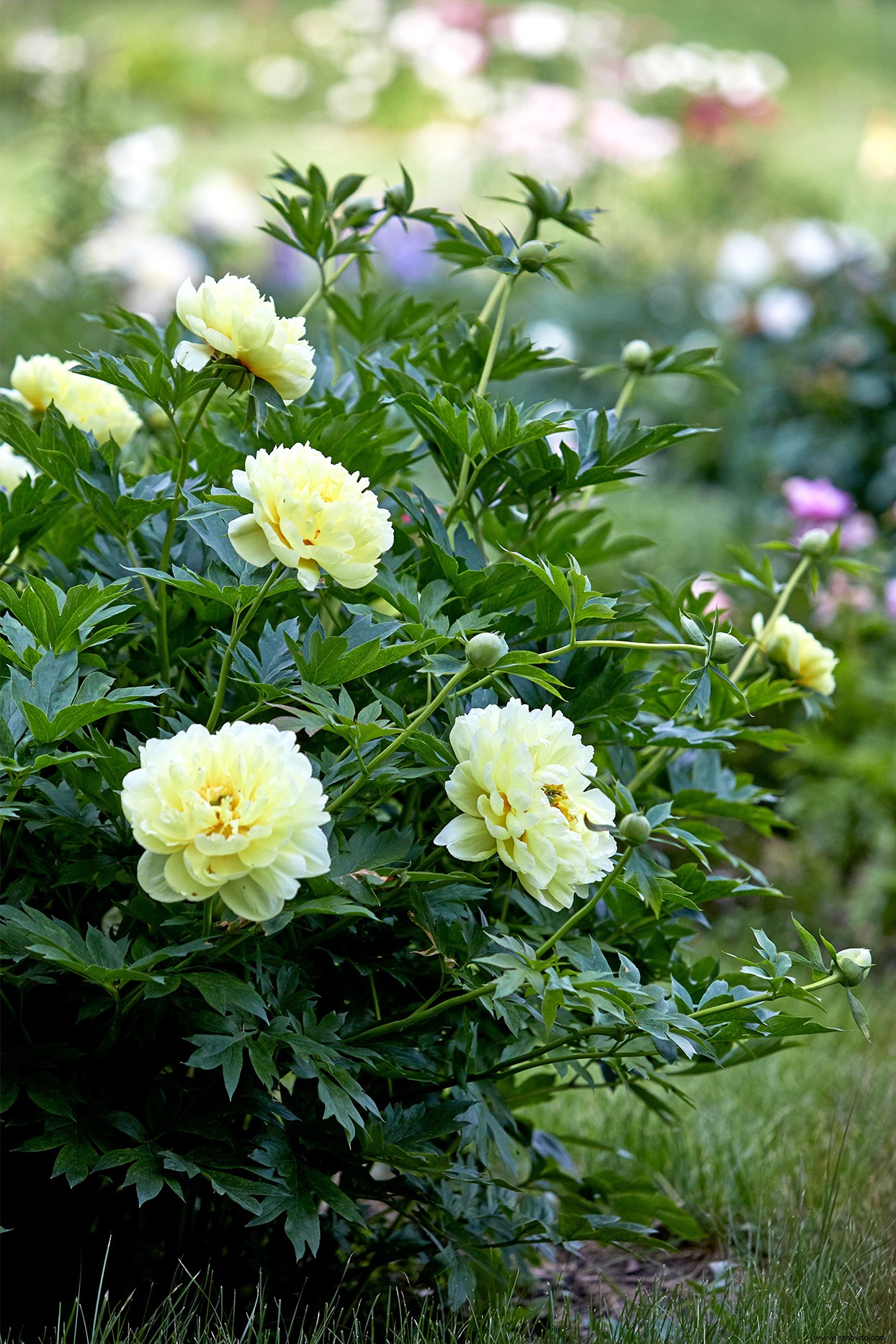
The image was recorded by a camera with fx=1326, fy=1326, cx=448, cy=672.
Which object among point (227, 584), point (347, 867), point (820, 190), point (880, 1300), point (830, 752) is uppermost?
point (227, 584)

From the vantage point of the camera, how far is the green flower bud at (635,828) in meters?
Answer: 0.96

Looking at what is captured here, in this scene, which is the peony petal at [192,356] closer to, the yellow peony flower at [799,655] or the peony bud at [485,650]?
the peony bud at [485,650]

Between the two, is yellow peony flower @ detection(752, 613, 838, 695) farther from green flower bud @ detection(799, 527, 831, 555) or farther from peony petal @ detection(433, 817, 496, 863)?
peony petal @ detection(433, 817, 496, 863)

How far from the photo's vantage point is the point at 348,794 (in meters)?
0.97

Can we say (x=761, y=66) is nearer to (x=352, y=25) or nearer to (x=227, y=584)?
(x=352, y=25)

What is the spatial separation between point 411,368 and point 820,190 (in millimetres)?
10091

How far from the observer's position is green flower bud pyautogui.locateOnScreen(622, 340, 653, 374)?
1357 mm

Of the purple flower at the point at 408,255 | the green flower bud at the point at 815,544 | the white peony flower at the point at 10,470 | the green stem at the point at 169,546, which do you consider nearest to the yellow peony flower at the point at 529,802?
the green stem at the point at 169,546

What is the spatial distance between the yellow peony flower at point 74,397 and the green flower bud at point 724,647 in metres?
0.63

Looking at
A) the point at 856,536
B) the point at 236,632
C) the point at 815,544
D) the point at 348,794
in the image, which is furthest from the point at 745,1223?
the point at 856,536

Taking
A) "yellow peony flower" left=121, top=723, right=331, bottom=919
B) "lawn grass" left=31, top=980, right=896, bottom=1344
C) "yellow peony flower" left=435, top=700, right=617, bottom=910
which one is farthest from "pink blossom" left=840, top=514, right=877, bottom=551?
"yellow peony flower" left=121, top=723, right=331, bottom=919

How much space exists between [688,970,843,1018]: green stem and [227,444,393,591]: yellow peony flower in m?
0.44

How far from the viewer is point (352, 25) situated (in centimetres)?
1191

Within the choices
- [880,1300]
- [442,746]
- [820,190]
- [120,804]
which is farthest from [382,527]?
[820,190]
